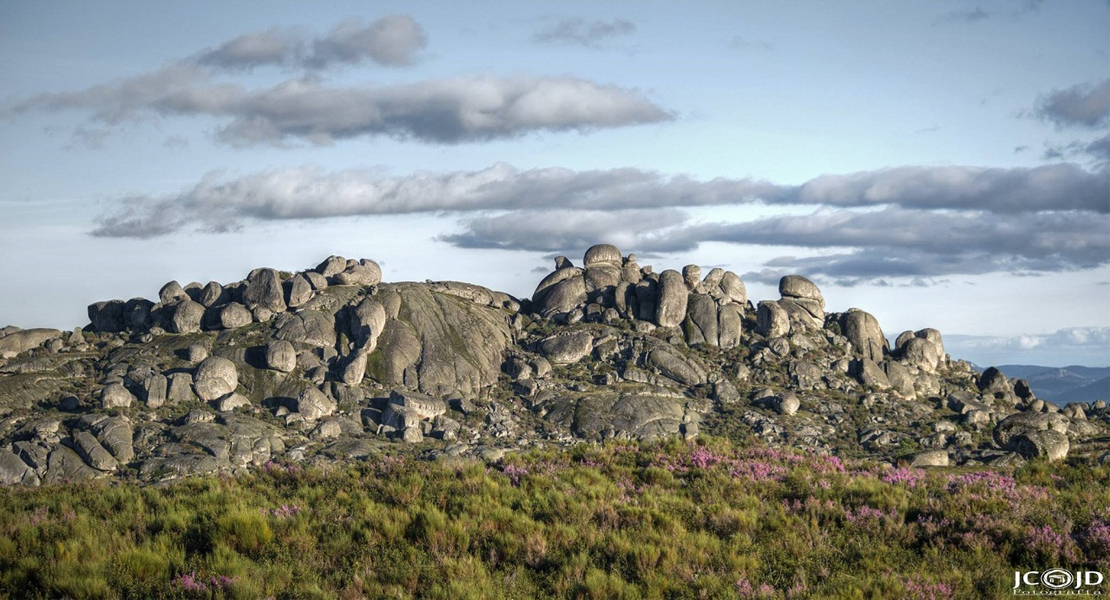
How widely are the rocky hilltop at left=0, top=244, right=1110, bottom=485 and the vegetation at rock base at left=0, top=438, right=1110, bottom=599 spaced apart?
261ft

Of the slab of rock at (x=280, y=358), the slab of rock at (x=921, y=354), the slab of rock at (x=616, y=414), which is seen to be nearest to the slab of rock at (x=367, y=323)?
the slab of rock at (x=280, y=358)

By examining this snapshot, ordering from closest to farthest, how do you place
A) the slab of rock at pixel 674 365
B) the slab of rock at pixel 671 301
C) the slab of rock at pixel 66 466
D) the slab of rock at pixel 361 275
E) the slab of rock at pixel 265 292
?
the slab of rock at pixel 66 466
the slab of rock at pixel 674 365
the slab of rock at pixel 265 292
the slab of rock at pixel 671 301
the slab of rock at pixel 361 275

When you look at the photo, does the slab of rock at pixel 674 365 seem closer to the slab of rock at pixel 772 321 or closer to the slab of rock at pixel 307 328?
the slab of rock at pixel 772 321

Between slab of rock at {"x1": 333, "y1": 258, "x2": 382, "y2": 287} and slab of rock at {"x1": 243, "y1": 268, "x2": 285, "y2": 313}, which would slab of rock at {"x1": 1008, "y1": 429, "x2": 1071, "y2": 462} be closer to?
slab of rock at {"x1": 243, "y1": 268, "x2": 285, "y2": 313}

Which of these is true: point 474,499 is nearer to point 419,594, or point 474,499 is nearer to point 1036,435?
point 419,594

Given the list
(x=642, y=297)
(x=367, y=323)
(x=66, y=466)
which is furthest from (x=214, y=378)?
(x=642, y=297)

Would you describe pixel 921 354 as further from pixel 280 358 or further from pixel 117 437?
pixel 117 437

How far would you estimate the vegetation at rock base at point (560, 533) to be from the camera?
1756 centimetres

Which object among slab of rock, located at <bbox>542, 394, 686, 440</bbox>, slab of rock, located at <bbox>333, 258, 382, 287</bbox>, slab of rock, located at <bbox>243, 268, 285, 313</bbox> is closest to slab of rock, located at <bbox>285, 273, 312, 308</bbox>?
slab of rock, located at <bbox>243, 268, 285, 313</bbox>

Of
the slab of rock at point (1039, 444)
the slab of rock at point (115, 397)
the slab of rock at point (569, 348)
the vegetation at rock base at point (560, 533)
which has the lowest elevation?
the slab of rock at point (115, 397)

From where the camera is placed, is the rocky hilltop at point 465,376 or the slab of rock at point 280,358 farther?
the slab of rock at point 280,358

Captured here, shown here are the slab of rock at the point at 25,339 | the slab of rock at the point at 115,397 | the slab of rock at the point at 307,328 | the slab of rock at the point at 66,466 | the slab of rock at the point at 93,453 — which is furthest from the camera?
the slab of rock at the point at 307,328

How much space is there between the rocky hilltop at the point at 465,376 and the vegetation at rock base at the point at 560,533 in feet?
261

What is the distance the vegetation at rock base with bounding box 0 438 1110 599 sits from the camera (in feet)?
57.6
